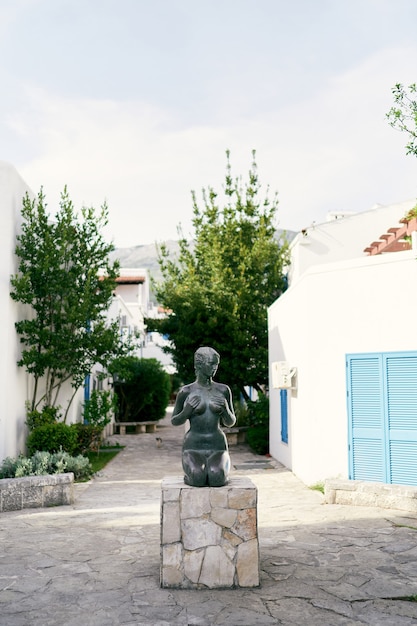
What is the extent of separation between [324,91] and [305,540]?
7.55 meters

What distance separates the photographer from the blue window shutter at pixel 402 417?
9.01m

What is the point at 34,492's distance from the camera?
8805mm

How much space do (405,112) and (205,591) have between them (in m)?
5.47

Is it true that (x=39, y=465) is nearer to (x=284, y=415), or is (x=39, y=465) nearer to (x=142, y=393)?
(x=284, y=415)

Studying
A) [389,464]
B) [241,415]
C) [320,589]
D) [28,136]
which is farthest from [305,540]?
[241,415]

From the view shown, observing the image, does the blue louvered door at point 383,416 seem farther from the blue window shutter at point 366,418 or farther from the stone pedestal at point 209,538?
the stone pedestal at point 209,538

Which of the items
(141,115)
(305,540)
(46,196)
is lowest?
(305,540)

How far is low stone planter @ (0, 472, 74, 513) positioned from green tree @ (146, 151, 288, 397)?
10.2 metres

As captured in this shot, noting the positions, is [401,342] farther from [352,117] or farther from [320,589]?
[320,589]

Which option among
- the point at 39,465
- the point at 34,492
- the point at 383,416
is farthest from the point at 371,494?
the point at 39,465

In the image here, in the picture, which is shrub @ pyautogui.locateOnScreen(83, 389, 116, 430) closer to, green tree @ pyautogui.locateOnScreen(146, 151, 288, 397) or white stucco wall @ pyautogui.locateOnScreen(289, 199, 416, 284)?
green tree @ pyautogui.locateOnScreen(146, 151, 288, 397)

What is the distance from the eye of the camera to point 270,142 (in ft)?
37.0

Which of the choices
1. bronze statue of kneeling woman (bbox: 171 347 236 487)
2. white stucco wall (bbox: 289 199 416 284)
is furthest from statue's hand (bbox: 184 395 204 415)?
white stucco wall (bbox: 289 199 416 284)

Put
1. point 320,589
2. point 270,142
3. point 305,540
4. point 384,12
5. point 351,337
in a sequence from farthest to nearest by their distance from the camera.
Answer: point 270,142 → point 351,337 → point 384,12 → point 305,540 → point 320,589
